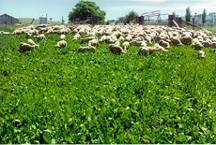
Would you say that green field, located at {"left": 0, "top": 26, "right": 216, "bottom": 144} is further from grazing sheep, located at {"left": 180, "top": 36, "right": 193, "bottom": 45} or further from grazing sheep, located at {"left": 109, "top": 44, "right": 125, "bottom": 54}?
grazing sheep, located at {"left": 180, "top": 36, "right": 193, "bottom": 45}

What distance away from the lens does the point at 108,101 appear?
4.72 meters

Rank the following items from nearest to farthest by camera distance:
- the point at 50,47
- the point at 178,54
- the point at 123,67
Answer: the point at 123,67 → the point at 178,54 → the point at 50,47

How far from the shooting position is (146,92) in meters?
5.17

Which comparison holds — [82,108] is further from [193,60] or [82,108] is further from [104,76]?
[193,60]

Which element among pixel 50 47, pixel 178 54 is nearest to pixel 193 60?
pixel 178 54

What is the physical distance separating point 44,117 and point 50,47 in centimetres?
661

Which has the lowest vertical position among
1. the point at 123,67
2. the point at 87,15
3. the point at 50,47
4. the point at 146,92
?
the point at 146,92

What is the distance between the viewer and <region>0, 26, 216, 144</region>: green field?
367 cm

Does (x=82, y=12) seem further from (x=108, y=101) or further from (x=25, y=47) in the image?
(x=108, y=101)

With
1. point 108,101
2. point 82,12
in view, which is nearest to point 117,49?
point 108,101

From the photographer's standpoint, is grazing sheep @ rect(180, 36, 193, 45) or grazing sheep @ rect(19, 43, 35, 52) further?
grazing sheep @ rect(180, 36, 193, 45)

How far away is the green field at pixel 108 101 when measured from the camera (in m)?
3.67

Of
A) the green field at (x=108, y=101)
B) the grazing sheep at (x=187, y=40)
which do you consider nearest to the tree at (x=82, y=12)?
the grazing sheep at (x=187, y=40)

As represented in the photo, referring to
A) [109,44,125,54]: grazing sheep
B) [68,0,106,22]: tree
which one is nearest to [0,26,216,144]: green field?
[109,44,125,54]: grazing sheep
